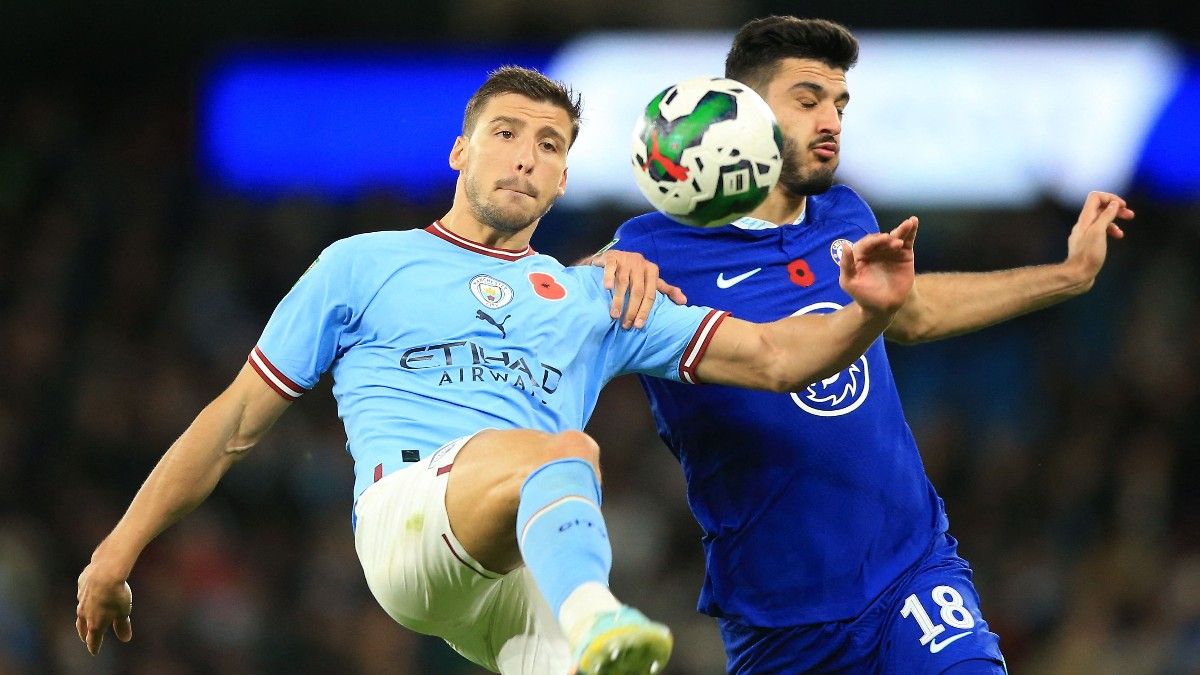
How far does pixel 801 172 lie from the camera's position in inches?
212

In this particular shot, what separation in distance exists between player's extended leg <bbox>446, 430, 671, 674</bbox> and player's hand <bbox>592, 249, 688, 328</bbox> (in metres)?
0.76

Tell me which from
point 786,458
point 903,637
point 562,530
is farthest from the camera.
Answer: point 786,458

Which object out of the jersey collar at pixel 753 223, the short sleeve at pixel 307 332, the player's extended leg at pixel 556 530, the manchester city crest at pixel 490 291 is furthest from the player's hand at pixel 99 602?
the jersey collar at pixel 753 223

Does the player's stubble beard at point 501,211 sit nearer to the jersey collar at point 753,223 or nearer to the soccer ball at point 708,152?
the soccer ball at point 708,152

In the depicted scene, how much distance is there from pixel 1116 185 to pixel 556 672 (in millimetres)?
9514

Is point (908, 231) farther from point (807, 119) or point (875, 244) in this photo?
point (807, 119)

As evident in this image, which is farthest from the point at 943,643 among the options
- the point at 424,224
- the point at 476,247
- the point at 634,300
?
the point at 424,224

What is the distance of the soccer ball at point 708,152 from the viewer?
478 cm

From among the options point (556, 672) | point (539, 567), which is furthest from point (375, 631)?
point (539, 567)

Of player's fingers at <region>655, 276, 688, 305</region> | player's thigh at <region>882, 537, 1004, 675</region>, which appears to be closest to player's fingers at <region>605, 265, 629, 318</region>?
player's fingers at <region>655, 276, 688, 305</region>

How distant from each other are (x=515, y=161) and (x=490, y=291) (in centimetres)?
43

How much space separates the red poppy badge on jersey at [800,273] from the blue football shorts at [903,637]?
0.91 meters

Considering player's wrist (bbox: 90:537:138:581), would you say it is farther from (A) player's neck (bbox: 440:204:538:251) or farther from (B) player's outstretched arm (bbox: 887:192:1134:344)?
(B) player's outstretched arm (bbox: 887:192:1134:344)

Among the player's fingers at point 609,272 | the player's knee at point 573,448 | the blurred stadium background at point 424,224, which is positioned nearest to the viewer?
the player's knee at point 573,448
